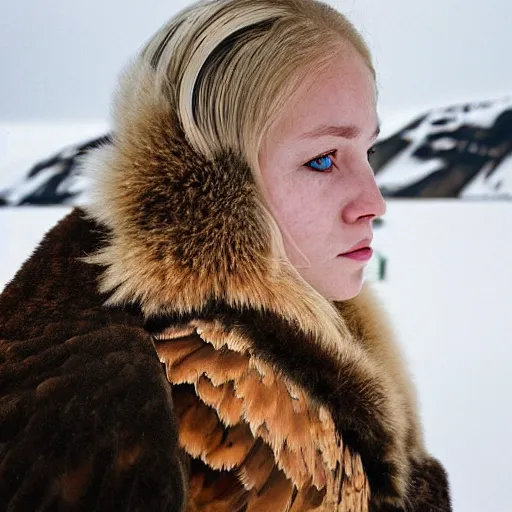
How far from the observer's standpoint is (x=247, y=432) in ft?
1.42

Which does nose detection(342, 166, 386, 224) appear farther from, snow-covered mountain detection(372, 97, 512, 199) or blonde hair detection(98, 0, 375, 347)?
snow-covered mountain detection(372, 97, 512, 199)

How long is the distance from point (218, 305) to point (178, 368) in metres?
0.06

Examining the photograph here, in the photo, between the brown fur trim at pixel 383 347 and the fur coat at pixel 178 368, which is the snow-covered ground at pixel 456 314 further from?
the fur coat at pixel 178 368

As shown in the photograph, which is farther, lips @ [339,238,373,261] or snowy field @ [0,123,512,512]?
snowy field @ [0,123,512,512]

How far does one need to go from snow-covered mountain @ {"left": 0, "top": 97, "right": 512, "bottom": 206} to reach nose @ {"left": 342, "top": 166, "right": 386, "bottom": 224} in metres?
1.15

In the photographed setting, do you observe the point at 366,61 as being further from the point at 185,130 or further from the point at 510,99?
the point at 510,99

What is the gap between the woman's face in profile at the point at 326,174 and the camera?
0.54m

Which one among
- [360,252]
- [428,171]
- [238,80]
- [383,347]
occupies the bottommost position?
[428,171]

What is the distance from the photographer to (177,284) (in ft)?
1.52

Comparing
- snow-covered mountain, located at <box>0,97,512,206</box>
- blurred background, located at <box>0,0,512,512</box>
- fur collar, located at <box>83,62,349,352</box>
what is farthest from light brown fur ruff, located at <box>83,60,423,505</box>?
snow-covered mountain, located at <box>0,97,512,206</box>

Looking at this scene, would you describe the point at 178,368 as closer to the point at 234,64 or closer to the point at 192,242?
the point at 192,242

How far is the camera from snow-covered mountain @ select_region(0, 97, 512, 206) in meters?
1.72

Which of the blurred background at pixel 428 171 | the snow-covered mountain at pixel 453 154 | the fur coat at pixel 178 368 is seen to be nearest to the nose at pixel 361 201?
the fur coat at pixel 178 368

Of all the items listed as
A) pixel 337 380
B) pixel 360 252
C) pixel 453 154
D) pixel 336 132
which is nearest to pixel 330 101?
pixel 336 132
